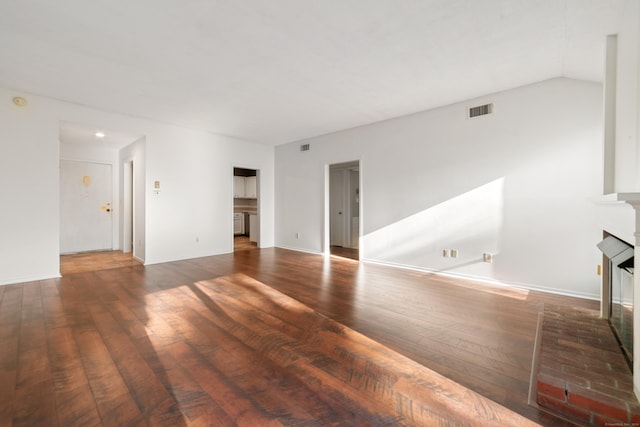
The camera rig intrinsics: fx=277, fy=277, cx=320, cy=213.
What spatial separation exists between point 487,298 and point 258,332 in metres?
2.83

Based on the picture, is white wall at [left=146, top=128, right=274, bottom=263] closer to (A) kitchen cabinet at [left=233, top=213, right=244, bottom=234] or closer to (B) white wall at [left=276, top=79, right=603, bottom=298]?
(B) white wall at [left=276, top=79, right=603, bottom=298]

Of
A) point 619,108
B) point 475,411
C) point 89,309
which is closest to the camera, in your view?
point 475,411

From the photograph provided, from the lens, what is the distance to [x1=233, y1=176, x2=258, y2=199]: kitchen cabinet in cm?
965

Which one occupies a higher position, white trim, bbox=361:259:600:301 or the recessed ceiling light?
the recessed ceiling light

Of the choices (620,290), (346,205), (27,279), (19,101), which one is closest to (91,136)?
(19,101)

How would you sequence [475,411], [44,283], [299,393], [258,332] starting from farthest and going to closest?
1. [44,283]
2. [258,332]
3. [299,393]
4. [475,411]

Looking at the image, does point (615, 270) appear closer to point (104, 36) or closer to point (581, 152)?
point (581, 152)

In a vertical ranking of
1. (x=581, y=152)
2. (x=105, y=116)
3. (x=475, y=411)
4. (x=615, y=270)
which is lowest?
(x=475, y=411)

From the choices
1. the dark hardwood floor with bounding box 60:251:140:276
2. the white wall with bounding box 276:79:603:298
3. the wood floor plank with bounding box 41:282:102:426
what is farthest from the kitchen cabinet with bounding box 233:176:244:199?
the wood floor plank with bounding box 41:282:102:426

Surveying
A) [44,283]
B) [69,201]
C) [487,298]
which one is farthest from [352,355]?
[69,201]

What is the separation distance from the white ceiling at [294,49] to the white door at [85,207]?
9.74 ft

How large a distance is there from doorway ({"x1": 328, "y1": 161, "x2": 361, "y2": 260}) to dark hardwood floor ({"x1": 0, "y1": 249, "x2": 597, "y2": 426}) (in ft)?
12.3

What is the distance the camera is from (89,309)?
3.10 metres

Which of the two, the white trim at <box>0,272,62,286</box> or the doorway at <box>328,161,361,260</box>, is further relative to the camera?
the doorway at <box>328,161,361,260</box>
